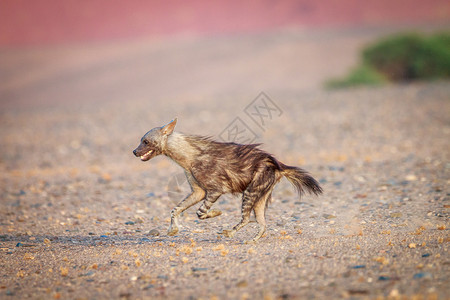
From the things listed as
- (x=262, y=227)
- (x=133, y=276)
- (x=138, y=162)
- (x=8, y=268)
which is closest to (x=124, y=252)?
(x=133, y=276)

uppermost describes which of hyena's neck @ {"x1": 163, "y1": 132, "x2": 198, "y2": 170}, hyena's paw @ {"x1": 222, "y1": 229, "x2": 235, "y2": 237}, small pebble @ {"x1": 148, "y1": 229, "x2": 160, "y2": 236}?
hyena's neck @ {"x1": 163, "y1": 132, "x2": 198, "y2": 170}

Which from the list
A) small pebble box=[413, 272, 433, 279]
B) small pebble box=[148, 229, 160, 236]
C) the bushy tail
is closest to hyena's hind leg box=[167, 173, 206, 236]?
small pebble box=[148, 229, 160, 236]

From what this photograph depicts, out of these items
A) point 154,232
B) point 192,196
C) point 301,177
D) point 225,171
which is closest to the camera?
point 225,171

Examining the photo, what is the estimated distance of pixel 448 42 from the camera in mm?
33875

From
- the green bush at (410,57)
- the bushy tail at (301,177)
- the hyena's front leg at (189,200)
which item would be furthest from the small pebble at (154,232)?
the green bush at (410,57)

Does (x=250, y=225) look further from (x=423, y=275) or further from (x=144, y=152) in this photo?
(x=423, y=275)

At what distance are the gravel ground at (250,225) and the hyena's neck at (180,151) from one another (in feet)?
4.02

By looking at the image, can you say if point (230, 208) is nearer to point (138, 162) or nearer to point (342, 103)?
point (138, 162)

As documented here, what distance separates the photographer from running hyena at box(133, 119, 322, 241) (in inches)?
293

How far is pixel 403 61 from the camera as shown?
108 feet

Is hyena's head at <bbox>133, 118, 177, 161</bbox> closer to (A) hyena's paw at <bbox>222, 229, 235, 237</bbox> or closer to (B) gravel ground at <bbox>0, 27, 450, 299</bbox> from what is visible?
(B) gravel ground at <bbox>0, 27, 450, 299</bbox>

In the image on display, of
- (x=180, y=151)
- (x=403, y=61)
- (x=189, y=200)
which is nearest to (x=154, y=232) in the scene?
(x=189, y=200)

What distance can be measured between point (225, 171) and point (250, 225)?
169cm

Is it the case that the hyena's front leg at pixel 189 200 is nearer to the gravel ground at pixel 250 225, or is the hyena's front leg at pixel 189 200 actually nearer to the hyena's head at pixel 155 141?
the gravel ground at pixel 250 225
